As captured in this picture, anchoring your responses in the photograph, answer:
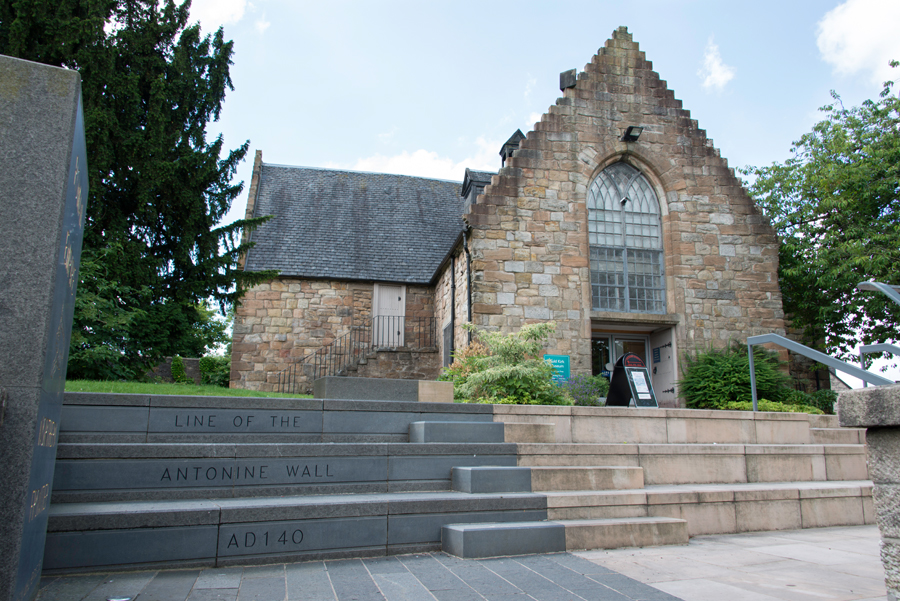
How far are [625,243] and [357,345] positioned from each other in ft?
26.9

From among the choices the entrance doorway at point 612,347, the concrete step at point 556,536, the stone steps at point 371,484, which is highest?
the entrance doorway at point 612,347

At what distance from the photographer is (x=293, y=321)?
1625 cm

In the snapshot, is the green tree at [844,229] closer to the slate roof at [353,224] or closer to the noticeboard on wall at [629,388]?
the noticeboard on wall at [629,388]

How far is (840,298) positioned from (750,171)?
589cm

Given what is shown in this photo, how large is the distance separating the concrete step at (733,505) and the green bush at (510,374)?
2541 mm

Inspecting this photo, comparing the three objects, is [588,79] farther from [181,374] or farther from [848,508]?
[181,374]

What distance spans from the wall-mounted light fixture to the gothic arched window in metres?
0.64

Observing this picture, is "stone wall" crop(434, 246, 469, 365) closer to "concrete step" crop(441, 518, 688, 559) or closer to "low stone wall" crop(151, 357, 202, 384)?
"low stone wall" crop(151, 357, 202, 384)

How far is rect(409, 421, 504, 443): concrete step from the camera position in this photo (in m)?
5.87

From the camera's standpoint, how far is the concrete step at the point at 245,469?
14.6 ft

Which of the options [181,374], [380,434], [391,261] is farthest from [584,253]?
[181,374]

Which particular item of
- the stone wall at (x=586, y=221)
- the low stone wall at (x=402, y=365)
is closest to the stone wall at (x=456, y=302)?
the low stone wall at (x=402, y=365)

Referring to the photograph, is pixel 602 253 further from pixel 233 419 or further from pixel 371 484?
pixel 233 419

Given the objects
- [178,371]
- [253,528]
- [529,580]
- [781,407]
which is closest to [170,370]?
[178,371]
